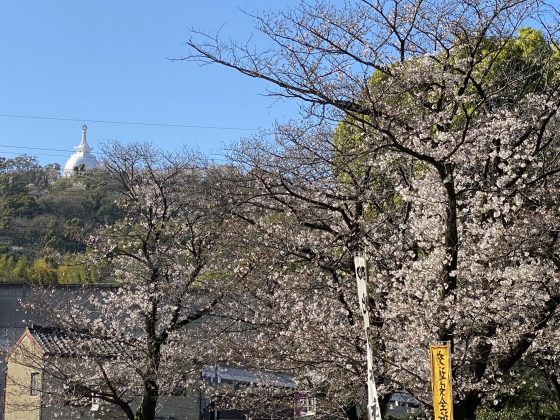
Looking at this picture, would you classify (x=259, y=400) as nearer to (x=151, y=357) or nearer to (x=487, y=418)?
(x=151, y=357)

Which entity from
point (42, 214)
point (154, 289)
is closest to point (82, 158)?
point (42, 214)

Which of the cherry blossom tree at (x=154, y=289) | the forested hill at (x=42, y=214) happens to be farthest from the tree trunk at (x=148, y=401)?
the forested hill at (x=42, y=214)

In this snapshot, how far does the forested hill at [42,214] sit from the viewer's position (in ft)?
155

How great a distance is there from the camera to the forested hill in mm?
47097

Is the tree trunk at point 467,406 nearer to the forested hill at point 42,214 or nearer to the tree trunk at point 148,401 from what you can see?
the tree trunk at point 148,401

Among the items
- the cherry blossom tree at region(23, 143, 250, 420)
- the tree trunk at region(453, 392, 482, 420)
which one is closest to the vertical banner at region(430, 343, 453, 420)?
the tree trunk at region(453, 392, 482, 420)

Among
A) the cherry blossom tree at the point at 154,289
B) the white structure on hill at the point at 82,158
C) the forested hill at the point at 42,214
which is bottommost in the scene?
the cherry blossom tree at the point at 154,289

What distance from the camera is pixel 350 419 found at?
13922 millimetres

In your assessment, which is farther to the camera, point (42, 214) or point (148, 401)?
point (42, 214)

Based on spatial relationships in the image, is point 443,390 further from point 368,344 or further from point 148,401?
point 148,401

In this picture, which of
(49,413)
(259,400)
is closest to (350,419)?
(259,400)

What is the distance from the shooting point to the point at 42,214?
209 feet

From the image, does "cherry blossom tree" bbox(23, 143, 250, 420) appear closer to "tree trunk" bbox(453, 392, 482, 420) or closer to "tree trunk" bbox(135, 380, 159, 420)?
"tree trunk" bbox(135, 380, 159, 420)

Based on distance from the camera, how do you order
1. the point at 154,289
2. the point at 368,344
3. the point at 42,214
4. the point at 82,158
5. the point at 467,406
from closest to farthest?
1. the point at 368,344
2. the point at 467,406
3. the point at 154,289
4. the point at 42,214
5. the point at 82,158
